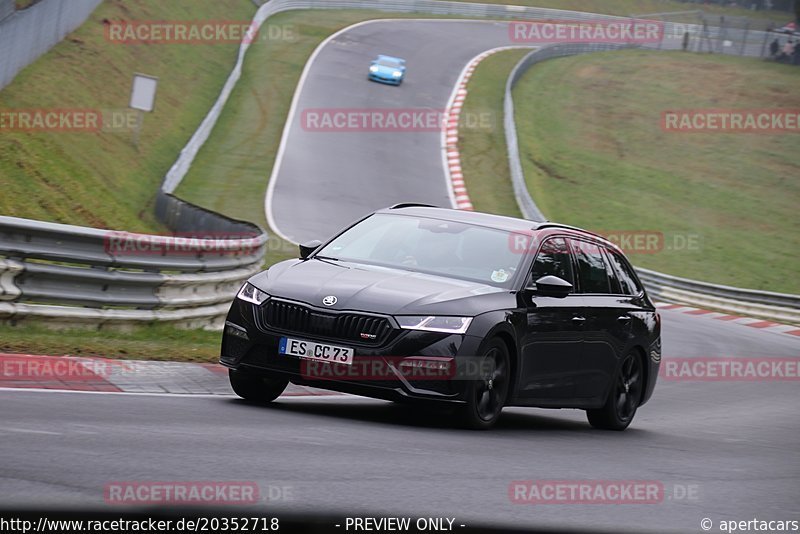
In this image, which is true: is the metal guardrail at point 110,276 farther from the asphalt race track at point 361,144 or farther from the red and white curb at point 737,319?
the red and white curb at point 737,319

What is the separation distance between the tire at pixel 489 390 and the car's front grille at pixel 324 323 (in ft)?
2.43

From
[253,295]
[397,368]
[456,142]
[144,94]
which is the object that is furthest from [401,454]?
[456,142]

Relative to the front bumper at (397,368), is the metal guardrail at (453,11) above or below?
below

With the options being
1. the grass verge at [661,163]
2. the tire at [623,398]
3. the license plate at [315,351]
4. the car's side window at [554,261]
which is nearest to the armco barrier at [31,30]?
the grass verge at [661,163]

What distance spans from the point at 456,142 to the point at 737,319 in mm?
15518

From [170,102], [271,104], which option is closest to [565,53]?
[271,104]

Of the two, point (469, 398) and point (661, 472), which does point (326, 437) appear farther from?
point (661, 472)

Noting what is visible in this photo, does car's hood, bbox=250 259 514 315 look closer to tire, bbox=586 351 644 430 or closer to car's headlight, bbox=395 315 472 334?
car's headlight, bbox=395 315 472 334

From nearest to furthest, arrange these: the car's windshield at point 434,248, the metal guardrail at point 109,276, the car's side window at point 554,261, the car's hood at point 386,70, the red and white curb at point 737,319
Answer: the car's windshield at point 434,248 < the car's side window at point 554,261 < the metal guardrail at point 109,276 < the red and white curb at point 737,319 < the car's hood at point 386,70

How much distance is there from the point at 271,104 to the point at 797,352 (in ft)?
81.3

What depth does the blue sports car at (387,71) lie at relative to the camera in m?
50.8

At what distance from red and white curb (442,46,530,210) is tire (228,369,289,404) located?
2442 cm

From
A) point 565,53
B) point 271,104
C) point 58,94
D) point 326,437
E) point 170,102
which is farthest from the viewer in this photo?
point 565,53

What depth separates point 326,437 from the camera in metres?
8.29
